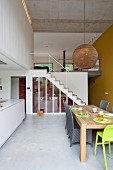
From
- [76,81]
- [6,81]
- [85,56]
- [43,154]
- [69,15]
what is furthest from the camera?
[76,81]

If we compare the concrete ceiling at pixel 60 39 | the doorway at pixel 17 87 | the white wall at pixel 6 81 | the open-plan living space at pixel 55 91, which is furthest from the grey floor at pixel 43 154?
the doorway at pixel 17 87

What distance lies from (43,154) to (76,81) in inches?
263

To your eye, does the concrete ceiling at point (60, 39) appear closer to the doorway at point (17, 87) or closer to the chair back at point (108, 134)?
the doorway at point (17, 87)

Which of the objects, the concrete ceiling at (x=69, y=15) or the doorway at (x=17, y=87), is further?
the doorway at (x=17, y=87)

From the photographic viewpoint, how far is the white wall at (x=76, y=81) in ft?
31.8

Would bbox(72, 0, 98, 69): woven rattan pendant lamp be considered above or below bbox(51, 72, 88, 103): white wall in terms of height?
above

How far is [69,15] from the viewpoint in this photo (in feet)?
25.1

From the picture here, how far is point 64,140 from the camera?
172 inches

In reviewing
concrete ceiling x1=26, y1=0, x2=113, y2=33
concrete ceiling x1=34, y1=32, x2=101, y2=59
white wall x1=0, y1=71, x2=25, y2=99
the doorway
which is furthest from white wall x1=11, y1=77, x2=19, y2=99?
concrete ceiling x1=26, y1=0, x2=113, y2=33

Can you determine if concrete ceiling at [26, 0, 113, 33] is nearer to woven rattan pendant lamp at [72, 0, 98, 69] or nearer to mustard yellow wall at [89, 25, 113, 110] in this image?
mustard yellow wall at [89, 25, 113, 110]

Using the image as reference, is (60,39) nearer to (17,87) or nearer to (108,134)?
(17,87)

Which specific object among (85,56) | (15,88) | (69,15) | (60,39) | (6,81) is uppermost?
(69,15)

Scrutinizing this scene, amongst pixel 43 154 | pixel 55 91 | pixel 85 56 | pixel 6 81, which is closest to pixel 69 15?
pixel 55 91

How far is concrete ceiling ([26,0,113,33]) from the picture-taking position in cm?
674
